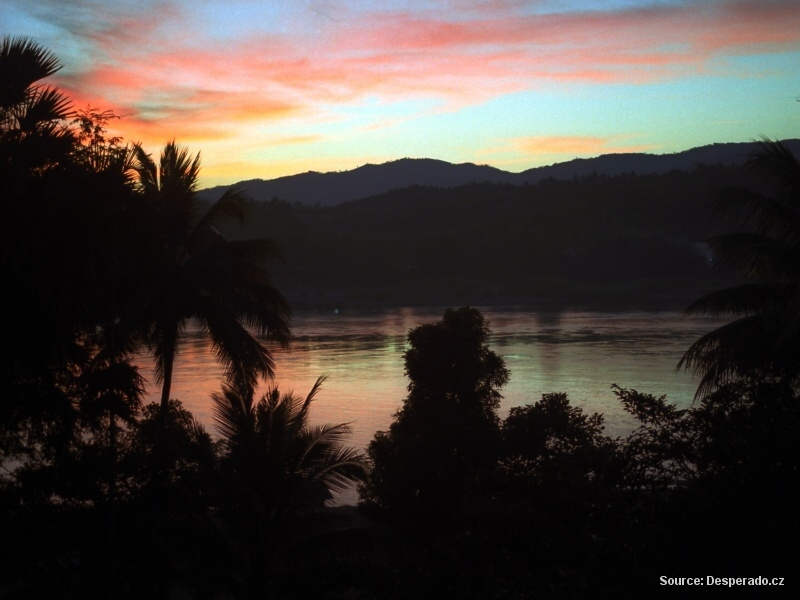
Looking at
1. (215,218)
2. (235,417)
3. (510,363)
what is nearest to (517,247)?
(510,363)

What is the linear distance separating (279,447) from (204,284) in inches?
222

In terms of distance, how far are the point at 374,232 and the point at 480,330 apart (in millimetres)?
120530

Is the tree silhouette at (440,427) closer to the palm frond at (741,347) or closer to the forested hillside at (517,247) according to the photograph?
the palm frond at (741,347)

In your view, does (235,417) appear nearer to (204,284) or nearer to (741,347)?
(204,284)

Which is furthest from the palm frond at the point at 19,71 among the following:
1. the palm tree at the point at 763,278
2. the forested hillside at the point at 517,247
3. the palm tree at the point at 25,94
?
the forested hillside at the point at 517,247

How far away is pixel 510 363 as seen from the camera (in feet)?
158

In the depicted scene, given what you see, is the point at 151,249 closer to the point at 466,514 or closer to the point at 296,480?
the point at 296,480

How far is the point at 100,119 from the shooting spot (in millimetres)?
11375

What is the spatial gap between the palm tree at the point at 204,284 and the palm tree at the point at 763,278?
8528 mm

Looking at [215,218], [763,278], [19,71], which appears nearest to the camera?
[19,71]

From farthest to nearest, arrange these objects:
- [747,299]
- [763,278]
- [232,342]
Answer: [232,342] < [747,299] < [763,278]

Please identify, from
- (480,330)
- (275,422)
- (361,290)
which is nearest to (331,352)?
(480,330)

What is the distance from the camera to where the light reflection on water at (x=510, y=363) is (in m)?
35.5

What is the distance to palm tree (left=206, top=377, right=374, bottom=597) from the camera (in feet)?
40.9
